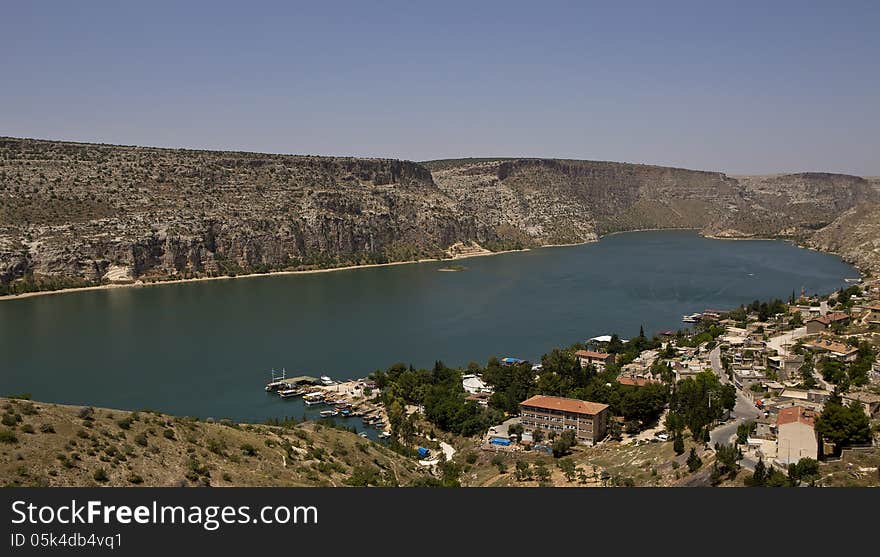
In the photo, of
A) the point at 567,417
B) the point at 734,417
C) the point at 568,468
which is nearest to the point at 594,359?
the point at 567,417

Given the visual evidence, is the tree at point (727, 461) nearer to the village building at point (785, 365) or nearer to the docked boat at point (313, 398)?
the village building at point (785, 365)

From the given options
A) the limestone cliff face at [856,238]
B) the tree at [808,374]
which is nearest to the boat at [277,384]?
the tree at [808,374]

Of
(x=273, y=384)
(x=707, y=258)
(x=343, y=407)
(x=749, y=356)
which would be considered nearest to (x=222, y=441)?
(x=343, y=407)

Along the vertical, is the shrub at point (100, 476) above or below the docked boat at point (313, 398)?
above

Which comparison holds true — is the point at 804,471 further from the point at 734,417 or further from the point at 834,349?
the point at 834,349

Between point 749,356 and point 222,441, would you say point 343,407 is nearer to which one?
point 222,441

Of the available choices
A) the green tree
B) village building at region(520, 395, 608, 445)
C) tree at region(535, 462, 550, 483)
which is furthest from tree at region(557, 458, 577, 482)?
the green tree

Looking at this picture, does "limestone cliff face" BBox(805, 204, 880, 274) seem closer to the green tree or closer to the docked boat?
the green tree
